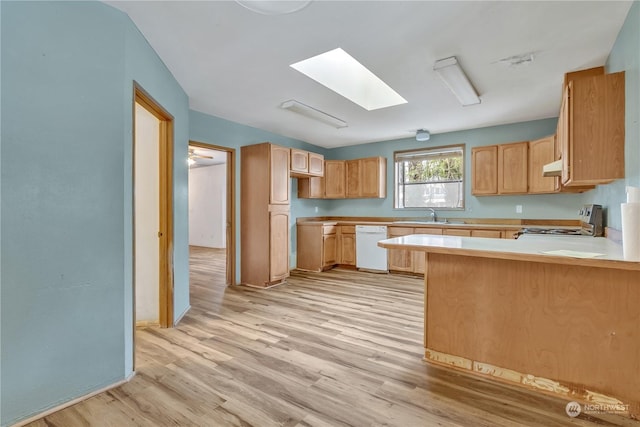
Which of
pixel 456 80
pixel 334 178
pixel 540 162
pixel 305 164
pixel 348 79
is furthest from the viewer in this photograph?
pixel 334 178

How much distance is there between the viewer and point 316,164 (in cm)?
557

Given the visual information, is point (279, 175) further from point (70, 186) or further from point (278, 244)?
point (70, 186)

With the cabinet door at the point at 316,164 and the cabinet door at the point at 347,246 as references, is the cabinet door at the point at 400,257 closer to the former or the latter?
the cabinet door at the point at 347,246

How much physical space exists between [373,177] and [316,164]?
119 centimetres

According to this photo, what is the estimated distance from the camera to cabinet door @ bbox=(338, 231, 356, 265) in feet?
18.7

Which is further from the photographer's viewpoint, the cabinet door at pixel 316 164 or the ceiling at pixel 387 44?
the cabinet door at pixel 316 164

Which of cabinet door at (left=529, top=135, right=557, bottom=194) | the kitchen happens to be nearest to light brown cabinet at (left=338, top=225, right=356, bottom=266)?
cabinet door at (left=529, top=135, right=557, bottom=194)

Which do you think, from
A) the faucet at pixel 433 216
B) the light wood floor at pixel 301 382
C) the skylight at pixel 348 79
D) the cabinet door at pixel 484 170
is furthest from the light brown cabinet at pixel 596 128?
the faucet at pixel 433 216

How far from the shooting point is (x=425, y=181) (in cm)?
564

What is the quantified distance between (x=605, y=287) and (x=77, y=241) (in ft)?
10.5

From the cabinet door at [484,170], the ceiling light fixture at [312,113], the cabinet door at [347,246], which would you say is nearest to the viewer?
the ceiling light fixture at [312,113]

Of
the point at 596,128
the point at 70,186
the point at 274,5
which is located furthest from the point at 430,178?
the point at 70,186

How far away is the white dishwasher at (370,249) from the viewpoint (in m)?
5.31

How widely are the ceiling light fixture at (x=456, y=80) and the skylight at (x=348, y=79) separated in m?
0.66
